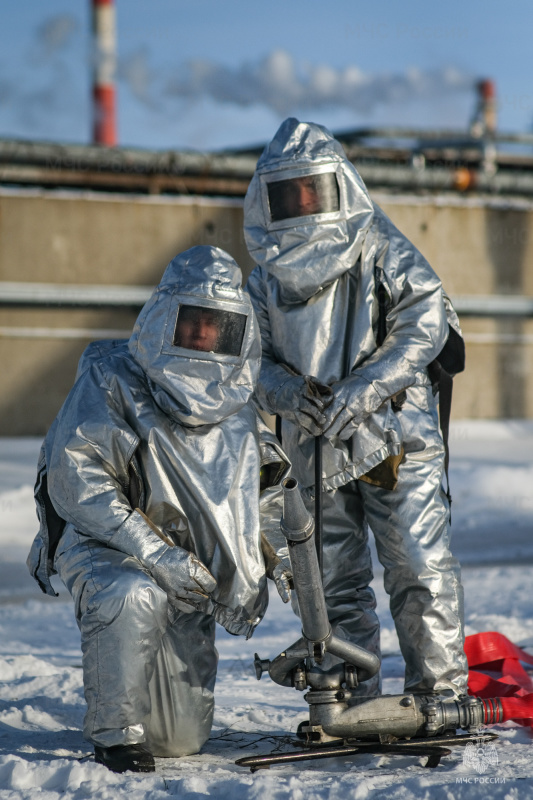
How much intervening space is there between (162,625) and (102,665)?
7.7 inches

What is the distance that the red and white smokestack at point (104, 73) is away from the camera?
1943 centimetres

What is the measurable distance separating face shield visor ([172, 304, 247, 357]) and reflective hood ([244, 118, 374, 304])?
1.32 feet

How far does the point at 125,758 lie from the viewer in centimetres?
261

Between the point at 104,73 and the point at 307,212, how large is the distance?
58.2ft

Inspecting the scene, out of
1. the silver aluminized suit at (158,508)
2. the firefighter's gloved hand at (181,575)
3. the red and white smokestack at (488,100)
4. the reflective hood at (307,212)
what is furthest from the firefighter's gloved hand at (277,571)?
the red and white smokestack at (488,100)

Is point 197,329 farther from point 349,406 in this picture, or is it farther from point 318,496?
point 318,496

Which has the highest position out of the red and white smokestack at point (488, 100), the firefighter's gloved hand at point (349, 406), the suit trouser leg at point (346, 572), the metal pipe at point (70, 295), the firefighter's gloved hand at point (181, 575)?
the red and white smokestack at point (488, 100)

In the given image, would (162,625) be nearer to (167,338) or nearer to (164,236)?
(167,338)

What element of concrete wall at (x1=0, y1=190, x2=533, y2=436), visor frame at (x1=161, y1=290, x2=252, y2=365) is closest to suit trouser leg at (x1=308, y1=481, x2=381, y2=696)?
visor frame at (x1=161, y1=290, x2=252, y2=365)

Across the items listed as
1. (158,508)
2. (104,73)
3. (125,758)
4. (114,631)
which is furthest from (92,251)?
(104,73)

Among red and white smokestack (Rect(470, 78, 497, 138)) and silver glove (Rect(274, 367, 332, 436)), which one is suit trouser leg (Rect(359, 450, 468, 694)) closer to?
silver glove (Rect(274, 367, 332, 436))

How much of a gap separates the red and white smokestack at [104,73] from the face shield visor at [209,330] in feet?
56.9

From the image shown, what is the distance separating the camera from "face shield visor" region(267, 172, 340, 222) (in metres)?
3.22

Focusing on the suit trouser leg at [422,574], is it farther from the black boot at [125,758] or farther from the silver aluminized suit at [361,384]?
the black boot at [125,758]
